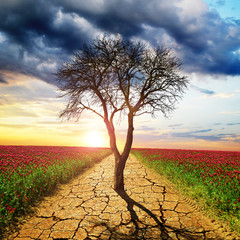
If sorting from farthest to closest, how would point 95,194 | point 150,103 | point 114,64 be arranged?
point 150,103
point 114,64
point 95,194

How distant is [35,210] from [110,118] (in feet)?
16.1

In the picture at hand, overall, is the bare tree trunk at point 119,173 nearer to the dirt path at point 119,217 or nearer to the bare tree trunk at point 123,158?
the bare tree trunk at point 123,158

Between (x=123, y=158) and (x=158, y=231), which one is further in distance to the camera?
(x=123, y=158)

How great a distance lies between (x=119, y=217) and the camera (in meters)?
5.39

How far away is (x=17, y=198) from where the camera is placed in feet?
18.0

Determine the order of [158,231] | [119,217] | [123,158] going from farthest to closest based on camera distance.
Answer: [123,158] < [119,217] < [158,231]

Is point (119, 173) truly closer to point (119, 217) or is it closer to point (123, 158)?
point (123, 158)

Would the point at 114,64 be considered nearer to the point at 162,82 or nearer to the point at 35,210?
the point at 162,82

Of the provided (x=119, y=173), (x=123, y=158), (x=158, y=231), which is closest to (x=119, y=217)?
(x=158, y=231)

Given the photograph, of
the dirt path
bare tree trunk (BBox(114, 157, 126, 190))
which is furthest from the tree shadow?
bare tree trunk (BBox(114, 157, 126, 190))

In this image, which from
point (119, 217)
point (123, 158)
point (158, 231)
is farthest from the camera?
point (123, 158)

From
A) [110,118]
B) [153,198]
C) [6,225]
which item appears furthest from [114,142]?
[6,225]

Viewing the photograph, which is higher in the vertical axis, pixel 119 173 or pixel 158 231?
pixel 119 173

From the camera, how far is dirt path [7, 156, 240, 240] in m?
4.46
